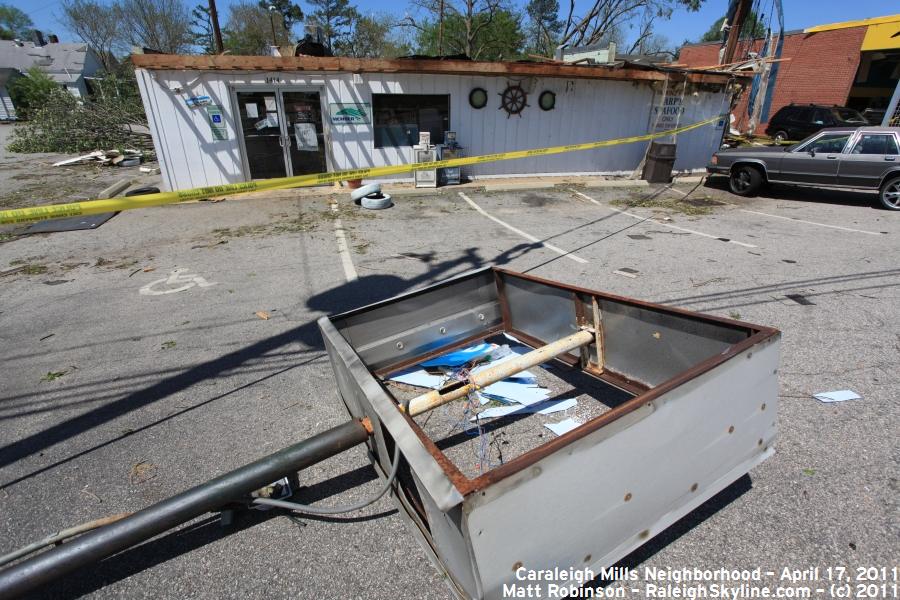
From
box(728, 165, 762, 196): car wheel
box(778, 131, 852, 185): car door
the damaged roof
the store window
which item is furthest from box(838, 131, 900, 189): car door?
the damaged roof

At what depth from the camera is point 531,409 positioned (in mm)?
3367

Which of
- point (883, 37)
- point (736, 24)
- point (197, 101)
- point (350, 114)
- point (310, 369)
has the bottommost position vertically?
point (310, 369)

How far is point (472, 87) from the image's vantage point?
39.9 ft

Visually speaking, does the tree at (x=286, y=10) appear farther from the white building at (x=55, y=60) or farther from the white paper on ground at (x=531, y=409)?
the white paper on ground at (x=531, y=409)

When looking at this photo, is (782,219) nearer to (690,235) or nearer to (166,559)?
(690,235)

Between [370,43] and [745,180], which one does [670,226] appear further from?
[370,43]

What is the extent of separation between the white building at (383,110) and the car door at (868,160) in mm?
5393

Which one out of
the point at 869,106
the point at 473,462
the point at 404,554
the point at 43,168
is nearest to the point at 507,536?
the point at 404,554

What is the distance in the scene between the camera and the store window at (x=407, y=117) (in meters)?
11.8

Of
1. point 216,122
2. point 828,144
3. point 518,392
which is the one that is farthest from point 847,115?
point 216,122

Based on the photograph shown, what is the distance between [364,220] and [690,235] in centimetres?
637

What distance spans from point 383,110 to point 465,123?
2.36 meters

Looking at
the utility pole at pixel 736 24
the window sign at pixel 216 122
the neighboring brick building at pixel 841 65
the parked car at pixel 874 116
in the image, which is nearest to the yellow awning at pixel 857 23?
the neighboring brick building at pixel 841 65

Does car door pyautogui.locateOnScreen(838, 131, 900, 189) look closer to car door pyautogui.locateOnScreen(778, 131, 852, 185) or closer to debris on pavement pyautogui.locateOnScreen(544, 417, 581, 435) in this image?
car door pyautogui.locateOnScreen(778, 131, 852, 185)
